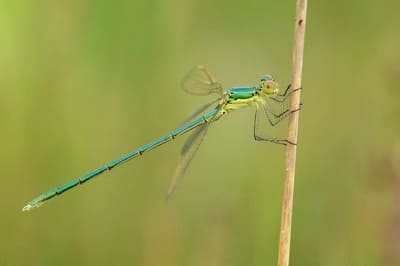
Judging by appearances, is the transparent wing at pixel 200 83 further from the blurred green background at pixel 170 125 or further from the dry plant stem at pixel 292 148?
the dry plant stem at pixel 292 148

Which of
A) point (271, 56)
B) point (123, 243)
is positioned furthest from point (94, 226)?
point (271, 56)

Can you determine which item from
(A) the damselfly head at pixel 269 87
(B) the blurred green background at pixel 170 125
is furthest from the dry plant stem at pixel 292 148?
(B) the blurred green background at pixel 170 125

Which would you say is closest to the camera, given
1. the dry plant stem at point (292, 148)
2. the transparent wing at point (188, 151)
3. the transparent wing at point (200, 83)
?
the dry plant stem at point (292, 148)

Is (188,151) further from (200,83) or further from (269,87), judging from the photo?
(269,87)

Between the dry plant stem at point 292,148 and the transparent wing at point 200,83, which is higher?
the transparent wing at point 200,83

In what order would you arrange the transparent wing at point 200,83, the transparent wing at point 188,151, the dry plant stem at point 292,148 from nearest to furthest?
1. the dry plant stem at point 292,148
2. the transparent wing at point 200,83
3. the transparent wing at point 188,151

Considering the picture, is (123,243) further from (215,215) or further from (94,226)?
(215,215)

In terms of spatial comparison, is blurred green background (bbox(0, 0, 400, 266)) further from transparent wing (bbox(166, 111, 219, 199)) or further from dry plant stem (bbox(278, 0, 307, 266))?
dry plant stem (bbox(278, 0, 307, 266))
